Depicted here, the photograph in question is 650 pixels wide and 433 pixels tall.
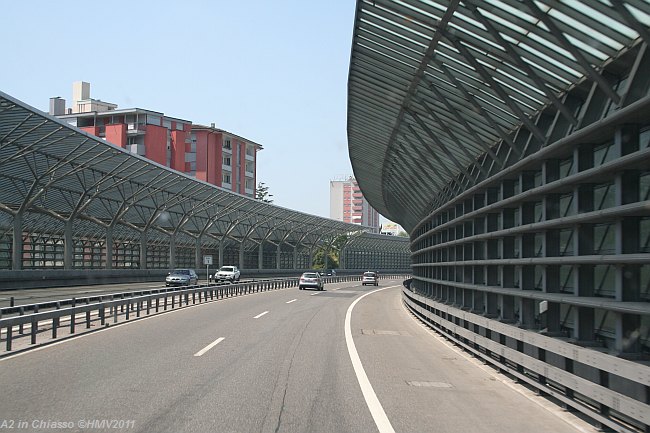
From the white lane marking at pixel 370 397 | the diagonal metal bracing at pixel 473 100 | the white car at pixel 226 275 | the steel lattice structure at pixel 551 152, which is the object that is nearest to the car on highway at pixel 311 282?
the white car at pixel 226 275

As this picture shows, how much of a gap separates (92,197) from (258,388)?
40367mm

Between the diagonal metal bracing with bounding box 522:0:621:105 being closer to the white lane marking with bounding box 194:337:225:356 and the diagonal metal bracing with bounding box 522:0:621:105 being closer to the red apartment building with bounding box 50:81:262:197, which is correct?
the white lane marking with bounding box 194:337:225:356

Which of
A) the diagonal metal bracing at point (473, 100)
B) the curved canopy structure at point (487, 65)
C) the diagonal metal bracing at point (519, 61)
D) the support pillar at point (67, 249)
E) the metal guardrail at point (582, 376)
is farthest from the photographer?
the support pillar at point (67, 249)

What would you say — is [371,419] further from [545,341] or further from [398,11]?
[398,11]

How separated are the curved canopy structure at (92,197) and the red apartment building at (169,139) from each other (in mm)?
20440

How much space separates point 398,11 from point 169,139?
95.8 meters

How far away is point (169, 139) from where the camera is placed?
335 ft

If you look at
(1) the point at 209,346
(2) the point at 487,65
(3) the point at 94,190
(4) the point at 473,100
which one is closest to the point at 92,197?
(3) the point at 94,190

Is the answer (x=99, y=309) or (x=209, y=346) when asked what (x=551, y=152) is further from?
(x=99, y=309)

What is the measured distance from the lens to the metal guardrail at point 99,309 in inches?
581

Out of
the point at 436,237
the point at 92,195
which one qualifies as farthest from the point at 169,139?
the point at 436,237

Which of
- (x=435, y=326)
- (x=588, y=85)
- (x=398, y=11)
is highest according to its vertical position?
(x=398, y=11)

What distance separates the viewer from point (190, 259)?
8412 centimetres

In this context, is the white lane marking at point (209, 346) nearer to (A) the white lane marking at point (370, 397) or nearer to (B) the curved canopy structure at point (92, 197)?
(A) the white lane marking at point (370, 397)
